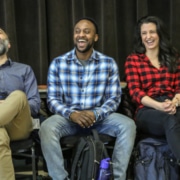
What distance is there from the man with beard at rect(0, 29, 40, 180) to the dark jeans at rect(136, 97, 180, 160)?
2.51ft

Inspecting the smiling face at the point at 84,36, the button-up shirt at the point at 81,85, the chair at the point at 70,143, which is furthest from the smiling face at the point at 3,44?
the chair at the point at 70,143

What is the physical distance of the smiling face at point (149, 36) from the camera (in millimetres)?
2791

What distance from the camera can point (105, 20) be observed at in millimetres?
3264

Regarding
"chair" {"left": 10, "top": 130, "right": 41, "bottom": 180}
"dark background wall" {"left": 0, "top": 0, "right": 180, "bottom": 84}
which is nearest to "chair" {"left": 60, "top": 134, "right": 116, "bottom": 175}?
"chair" {"left": 10, "top": 130, "right": 41, "bottom": 180}

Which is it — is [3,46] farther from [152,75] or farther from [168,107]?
[168,107]

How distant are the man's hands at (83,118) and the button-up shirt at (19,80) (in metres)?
0.31

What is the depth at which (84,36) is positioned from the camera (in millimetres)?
2723

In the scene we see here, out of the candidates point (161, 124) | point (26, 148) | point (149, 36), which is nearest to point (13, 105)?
point (26, 148)

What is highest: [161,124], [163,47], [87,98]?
[163,47]

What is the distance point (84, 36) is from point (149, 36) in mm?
511

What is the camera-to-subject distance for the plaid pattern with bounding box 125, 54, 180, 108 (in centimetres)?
273

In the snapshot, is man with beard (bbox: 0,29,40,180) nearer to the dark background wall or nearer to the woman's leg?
the dark background wall

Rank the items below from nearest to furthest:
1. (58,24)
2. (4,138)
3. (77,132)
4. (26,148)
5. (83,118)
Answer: (4,138), (26,148), (83,118), (77,132), (58,24)

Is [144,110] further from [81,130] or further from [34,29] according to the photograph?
[34,29]
